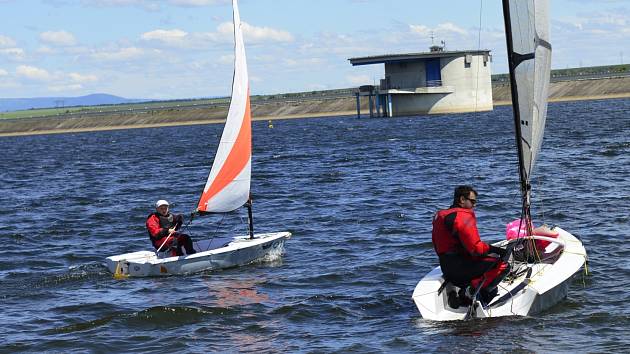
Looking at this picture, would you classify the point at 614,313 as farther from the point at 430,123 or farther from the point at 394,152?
the point at 430,123

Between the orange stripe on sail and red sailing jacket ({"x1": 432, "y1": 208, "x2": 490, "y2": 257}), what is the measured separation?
8.30 meters

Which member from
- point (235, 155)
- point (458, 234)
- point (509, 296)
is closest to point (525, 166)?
point (509, 296)

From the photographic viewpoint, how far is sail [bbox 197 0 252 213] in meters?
21.7

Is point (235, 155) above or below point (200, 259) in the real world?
above

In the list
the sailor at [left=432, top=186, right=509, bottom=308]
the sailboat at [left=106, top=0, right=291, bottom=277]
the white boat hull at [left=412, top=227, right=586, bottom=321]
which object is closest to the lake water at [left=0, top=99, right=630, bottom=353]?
the white boat hull at [left=412, top=227, right=586, bottom=321]

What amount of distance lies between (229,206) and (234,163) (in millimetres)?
972

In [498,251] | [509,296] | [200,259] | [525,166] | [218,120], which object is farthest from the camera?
[218,120]

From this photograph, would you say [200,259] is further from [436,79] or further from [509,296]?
[436,79]

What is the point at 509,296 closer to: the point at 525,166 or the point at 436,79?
the point at 525,166

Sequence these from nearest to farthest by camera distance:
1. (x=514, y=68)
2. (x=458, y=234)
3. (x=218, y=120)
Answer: (x=458, y=234)
(x=514, y=68)
(x=218, y=120)

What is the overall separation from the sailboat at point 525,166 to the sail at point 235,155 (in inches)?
284

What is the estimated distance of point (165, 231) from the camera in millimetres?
20375

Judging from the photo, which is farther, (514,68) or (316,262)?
(316,262)

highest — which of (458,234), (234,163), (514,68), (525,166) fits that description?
(514,68)
